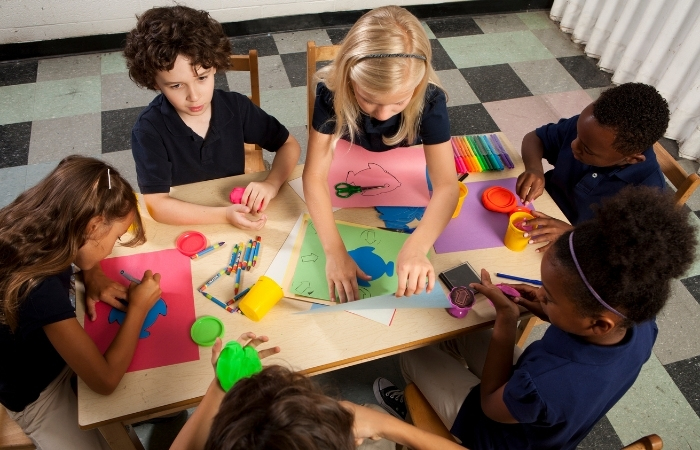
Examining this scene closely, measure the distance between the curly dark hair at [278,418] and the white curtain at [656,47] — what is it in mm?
2556

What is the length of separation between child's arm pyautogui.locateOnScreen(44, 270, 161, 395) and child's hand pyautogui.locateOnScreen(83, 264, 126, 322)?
8 cm

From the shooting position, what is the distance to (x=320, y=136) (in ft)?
4.44

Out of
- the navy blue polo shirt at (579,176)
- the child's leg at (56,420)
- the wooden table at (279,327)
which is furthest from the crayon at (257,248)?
the navy blue polo shirt at (579,176)

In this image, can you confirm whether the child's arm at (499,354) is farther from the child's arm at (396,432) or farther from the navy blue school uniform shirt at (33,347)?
the navy blue school uniform shirt at (33,347)

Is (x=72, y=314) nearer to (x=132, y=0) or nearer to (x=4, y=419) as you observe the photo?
(x=4, y=419)

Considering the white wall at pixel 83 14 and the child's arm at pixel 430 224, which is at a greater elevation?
the child's arm at pixel 430 224

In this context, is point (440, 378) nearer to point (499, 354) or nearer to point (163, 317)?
point (499, 354)

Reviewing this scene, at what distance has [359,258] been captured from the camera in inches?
48.5

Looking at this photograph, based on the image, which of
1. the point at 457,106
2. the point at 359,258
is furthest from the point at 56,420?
the point at 457,106

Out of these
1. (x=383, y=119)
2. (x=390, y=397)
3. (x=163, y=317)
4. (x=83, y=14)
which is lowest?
(x=390, y=397)

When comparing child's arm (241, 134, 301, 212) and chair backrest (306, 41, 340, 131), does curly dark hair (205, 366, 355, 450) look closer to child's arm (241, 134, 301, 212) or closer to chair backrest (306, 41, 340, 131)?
child's arm (241, 134, 301, 212)

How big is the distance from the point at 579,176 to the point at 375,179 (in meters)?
0.64

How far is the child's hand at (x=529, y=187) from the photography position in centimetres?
137

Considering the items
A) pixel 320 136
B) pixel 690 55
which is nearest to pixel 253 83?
pixel 320 136
